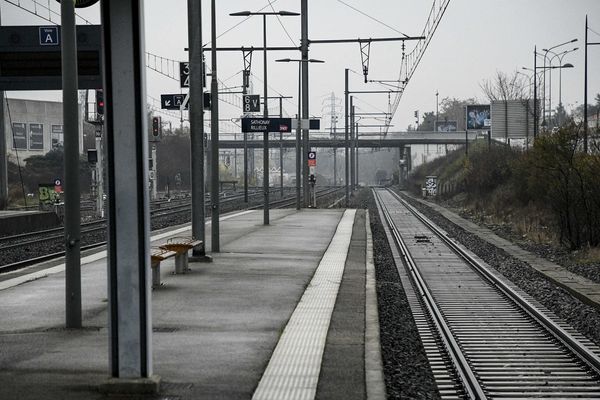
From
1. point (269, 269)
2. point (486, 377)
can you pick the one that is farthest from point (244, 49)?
point (486, 377)

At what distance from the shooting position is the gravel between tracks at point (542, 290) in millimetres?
13696

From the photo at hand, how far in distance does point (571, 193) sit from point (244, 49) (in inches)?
544

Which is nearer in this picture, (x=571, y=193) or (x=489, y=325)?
(x=489, y=325)

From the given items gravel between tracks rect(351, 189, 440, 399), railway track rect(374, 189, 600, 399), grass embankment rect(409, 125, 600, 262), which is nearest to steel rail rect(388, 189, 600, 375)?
railway track rect(374, 189, 600, 399)

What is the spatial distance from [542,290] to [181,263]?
6.34 m

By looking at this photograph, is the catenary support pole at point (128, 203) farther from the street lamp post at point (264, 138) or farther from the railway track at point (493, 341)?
the street lamp post at point (264, 138)

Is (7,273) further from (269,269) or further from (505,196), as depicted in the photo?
(505,196)

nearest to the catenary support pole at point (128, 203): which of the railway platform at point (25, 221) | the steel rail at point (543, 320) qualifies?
the steel rail at point (543, 320)

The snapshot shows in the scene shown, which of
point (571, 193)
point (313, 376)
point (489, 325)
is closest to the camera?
point (313, 376)

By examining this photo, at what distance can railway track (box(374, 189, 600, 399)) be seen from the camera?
9.70 meters

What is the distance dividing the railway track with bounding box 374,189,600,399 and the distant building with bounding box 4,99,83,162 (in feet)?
226

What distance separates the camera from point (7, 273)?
1916 cm

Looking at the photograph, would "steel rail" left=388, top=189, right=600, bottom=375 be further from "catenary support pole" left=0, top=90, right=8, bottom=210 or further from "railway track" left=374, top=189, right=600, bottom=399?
"catenary support pole" left=0, top=90, right=8, bottom=210

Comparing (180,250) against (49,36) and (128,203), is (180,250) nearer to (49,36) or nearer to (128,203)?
(49,36)
